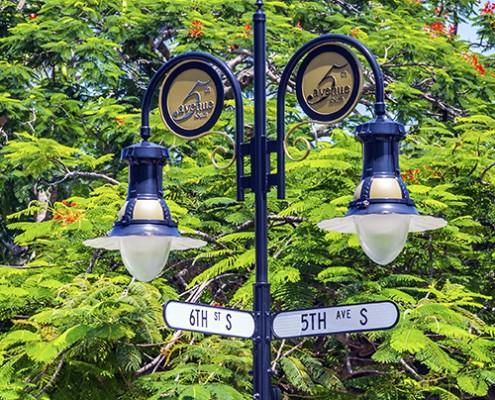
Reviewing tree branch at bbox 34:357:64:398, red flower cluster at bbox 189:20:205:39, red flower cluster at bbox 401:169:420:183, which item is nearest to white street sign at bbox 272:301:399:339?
tree branch at bbox 34:357:64:398

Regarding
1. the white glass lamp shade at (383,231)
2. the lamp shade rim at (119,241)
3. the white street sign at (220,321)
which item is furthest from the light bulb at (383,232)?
the lamp shade rim at (119,241)

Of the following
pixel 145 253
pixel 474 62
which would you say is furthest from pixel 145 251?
pixel 474 62

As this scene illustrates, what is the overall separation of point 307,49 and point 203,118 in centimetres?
69

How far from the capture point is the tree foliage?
30.1 feet

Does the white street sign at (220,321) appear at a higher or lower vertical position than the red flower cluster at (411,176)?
lower

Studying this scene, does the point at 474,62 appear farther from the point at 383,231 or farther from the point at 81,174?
the point at 383,231

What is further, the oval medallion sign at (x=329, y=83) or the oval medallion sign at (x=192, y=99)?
the oval medallion sign at (x=192, y=99)

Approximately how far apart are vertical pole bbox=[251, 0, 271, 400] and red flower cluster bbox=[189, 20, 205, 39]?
7777mm

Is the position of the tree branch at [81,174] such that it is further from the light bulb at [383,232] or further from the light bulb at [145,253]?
the light bulb at [383,232]

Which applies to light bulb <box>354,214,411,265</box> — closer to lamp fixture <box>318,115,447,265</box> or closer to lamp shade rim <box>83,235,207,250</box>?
lamp fixture <box>318,115,447,265</box>

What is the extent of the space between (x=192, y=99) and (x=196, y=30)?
7.51 m

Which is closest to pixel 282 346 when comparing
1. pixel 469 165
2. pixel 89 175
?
pixel 469 165

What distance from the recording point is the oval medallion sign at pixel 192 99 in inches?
236

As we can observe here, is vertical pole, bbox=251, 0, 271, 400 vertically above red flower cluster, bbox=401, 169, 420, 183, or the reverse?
red flower cluster, bbox=401, 169, 420, 183
